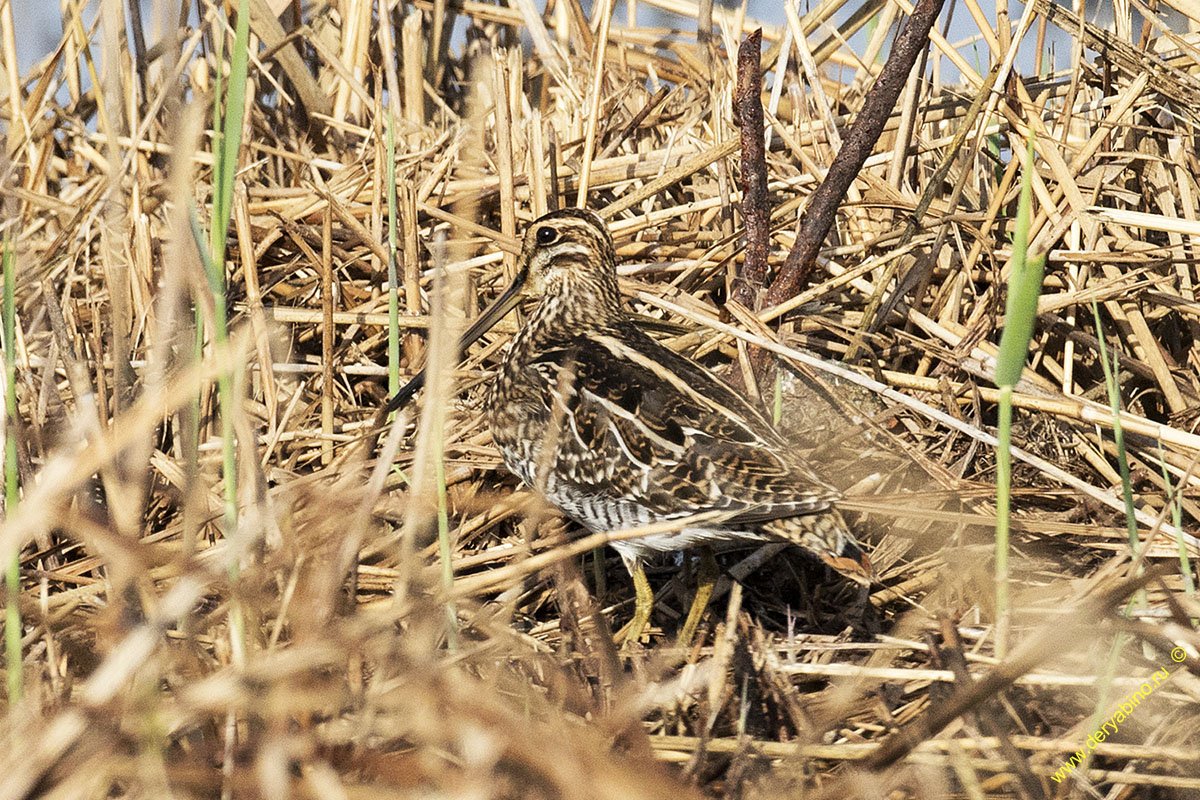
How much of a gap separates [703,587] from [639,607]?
0.16 metres

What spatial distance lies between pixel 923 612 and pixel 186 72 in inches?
116

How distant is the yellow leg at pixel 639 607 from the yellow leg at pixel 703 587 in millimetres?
95

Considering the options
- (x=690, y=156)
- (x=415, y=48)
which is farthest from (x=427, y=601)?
(x=415, y=48)

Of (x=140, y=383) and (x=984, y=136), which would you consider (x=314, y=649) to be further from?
(x=984, y=136)

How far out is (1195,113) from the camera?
10.2 feet

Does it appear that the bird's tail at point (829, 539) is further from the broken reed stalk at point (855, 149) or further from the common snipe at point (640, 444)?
the broken reed stalk at point (855, 149)

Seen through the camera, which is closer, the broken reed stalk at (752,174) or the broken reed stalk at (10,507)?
the broken reed stalk at (10,507)

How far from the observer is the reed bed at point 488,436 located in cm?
158

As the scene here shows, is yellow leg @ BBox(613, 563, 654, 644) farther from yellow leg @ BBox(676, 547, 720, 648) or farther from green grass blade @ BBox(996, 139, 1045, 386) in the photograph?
green grass blade @ BBox(996, 139, 1045, 386)

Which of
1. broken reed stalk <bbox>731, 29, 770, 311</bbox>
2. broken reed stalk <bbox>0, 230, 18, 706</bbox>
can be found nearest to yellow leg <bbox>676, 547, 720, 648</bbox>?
broken reed stalk <bbox>731, 29, 770, 311</bbox>

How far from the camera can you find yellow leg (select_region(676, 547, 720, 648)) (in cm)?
286

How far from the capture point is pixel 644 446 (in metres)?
2.65

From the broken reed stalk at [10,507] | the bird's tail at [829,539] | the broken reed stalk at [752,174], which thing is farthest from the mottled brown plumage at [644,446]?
the broken reed stalk at [10,507]

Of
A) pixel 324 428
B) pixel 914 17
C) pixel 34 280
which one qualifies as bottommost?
pixel 324 428
